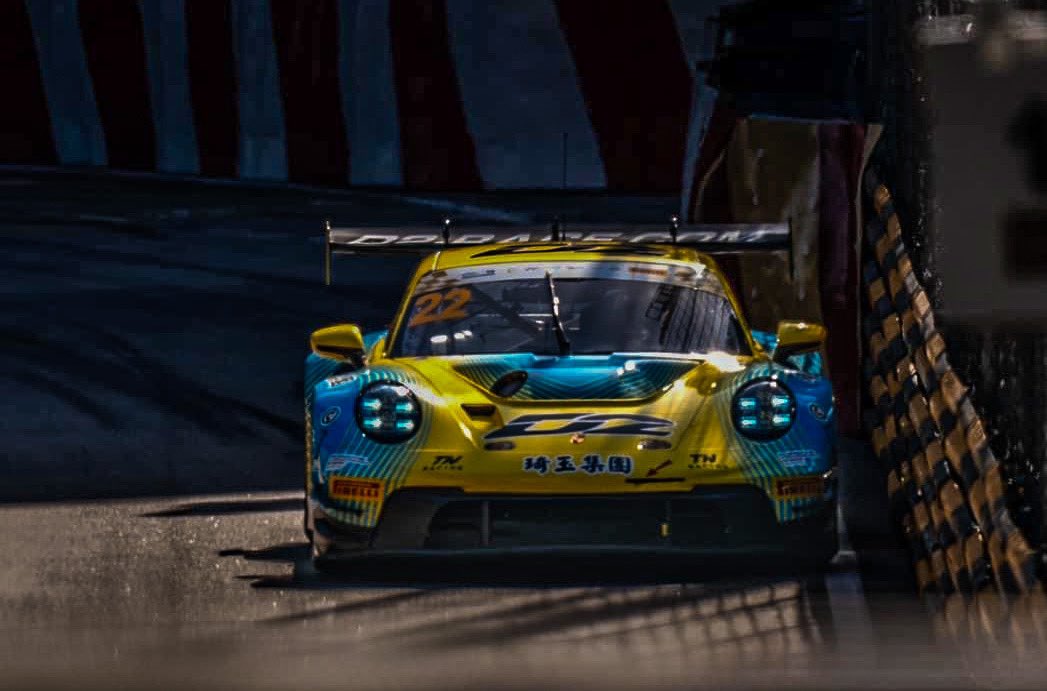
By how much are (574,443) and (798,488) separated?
30.5 inches

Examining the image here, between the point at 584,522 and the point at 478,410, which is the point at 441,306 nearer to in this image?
the point at 478,410

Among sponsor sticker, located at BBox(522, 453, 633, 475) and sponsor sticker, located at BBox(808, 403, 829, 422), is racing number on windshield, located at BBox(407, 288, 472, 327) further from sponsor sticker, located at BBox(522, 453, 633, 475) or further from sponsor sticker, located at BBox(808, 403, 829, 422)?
sponsor sticker, located at BBox(808, 403, 829, 422)

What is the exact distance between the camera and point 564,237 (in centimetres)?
1074

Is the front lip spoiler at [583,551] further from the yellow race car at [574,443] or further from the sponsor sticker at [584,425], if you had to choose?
the sponsor sticker at [584,425]

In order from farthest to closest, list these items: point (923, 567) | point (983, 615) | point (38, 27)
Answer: point (38, 27) < point (923, 567) < point (983, 615)

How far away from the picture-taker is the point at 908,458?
31.8 feet

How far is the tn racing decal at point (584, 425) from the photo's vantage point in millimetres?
8266

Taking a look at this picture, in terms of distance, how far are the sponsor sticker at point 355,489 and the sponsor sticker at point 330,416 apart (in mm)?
214

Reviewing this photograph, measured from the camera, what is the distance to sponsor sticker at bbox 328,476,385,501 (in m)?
8.33

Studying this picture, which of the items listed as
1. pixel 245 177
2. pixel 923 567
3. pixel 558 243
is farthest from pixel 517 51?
pixel 923 567

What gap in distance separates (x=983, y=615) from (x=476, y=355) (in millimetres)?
2434

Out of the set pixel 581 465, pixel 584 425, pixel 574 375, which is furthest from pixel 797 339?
pixel 581 465

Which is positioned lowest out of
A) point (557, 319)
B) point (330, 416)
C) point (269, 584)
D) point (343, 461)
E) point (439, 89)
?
point (439, 89)

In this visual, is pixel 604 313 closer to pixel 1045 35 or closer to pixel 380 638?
pixel 380 638
